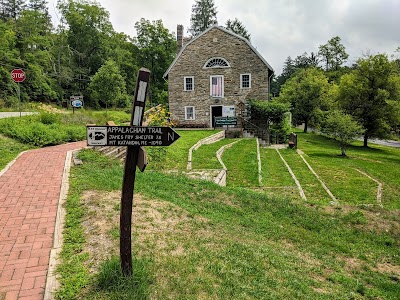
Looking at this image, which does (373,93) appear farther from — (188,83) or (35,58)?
(35,58)

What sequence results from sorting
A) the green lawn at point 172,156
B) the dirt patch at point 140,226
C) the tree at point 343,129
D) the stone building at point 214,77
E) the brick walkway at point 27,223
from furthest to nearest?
the stone building at point 214,77, the tree at point 343,129, the green lawn at point 172,156, the dirt patch at point 140,226, the brick walkway at point 27,223

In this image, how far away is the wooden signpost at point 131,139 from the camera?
3.66 m

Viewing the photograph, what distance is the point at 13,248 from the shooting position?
198 inches

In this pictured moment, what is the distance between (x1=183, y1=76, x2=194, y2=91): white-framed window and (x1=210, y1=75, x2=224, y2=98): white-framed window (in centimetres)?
169

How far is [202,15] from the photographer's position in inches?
2071

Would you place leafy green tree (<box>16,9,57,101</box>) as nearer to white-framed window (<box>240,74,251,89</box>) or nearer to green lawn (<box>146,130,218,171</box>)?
white-framed window (<box>240,74,251,89</box>)

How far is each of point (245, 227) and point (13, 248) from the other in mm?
4500

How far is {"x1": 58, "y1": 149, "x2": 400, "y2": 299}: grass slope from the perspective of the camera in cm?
422

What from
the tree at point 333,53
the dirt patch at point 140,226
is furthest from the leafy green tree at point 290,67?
the dirt patch at point 140,226

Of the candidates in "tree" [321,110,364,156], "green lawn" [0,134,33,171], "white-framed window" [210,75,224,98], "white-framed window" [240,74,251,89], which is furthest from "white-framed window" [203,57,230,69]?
"green lawn" [0,134,33,171]

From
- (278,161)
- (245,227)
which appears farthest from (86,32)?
(245,227)

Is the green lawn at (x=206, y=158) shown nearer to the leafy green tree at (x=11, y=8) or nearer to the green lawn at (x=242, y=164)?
the green lawn at (x=242, y=164)

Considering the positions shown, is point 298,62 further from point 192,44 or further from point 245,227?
point 245,227

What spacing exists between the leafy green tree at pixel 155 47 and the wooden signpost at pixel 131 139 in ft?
124
